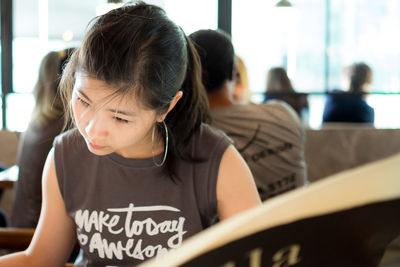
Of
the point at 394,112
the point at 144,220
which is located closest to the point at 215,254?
the point at 144,220

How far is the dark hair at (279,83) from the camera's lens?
14.7 feet

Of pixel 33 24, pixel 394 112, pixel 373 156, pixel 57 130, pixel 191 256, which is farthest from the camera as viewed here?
pixel 33 24

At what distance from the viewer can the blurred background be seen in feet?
14.9

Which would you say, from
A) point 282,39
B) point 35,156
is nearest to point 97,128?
point 35,156

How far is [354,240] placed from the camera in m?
0.40

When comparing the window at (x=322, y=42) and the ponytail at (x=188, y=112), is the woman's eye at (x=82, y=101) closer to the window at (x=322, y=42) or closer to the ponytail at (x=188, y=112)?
the ponytail at (x=188, y=112)

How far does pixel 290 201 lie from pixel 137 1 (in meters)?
0.79

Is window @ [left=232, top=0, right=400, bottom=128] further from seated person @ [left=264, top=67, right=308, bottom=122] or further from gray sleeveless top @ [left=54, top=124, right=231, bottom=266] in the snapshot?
gray sleeveless top @ [left=54, top=124, right=231, bottom=266]

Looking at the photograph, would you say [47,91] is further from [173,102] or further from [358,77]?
[358,77]

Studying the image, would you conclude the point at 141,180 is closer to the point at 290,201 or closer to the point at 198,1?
the point at 290,201

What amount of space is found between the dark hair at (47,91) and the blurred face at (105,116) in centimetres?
112

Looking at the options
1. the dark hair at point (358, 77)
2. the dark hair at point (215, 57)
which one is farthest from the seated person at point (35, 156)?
the dark hair at point (358, 77)

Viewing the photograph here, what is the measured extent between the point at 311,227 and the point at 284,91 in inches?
164

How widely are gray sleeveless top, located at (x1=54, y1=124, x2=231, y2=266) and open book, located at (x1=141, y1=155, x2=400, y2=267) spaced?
669 mm
